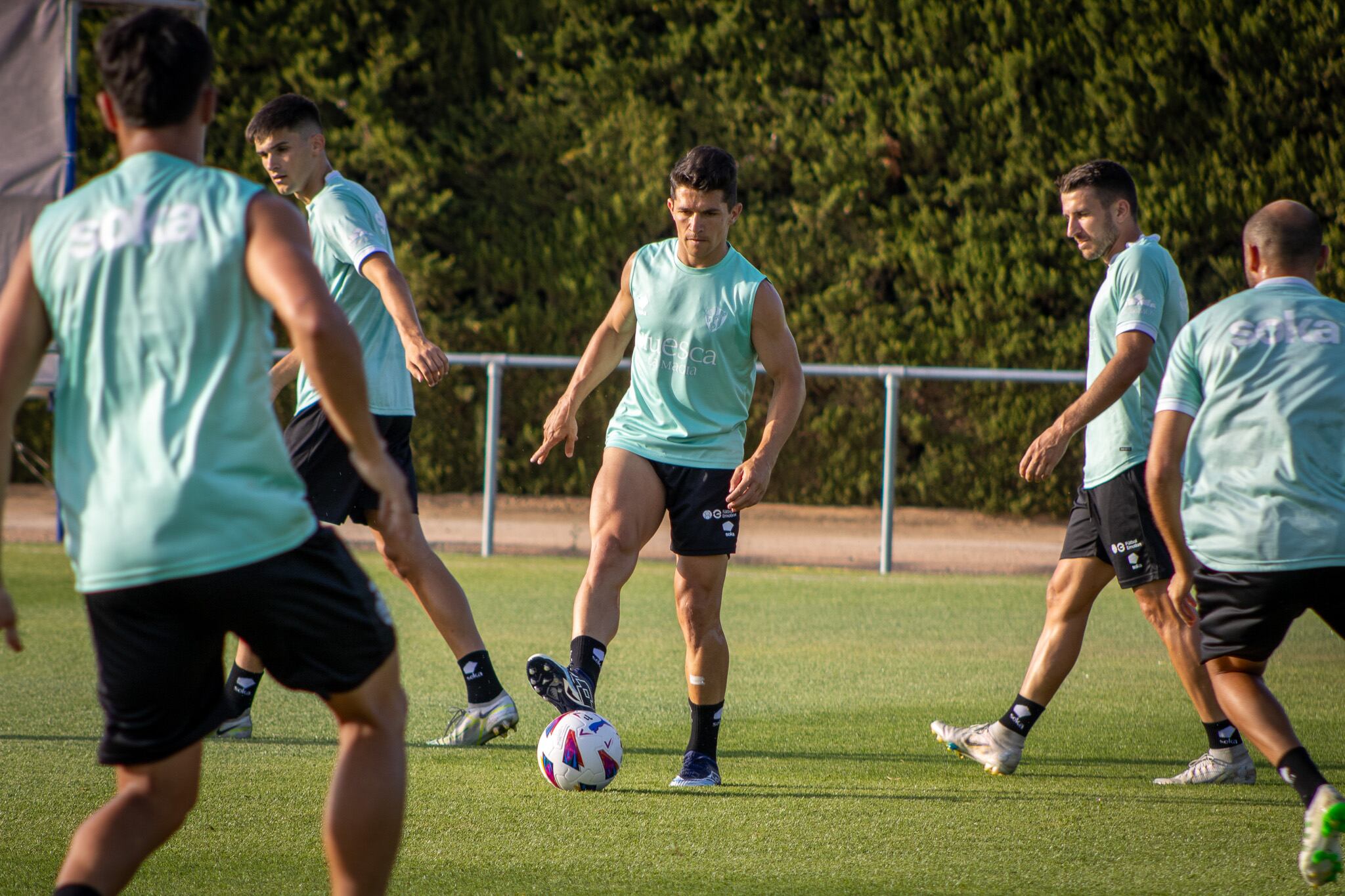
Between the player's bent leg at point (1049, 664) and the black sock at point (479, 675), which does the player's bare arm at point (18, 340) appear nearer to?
the black sock at point (479, 675)

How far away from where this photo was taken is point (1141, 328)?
4.71 m

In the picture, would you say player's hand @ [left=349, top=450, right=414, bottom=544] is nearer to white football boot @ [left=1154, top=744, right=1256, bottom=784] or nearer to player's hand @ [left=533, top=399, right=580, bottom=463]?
player's hand @ [left=533, top=399, right=580, bottom=463]

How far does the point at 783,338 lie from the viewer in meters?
4.84

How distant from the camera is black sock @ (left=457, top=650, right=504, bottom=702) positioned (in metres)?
5.19

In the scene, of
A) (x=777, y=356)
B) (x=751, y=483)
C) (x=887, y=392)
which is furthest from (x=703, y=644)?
(x=887, y=392)

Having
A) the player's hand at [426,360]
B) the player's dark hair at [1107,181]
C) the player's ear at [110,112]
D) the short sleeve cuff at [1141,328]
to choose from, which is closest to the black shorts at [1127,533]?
the short sleeve cuff at [1141,328]

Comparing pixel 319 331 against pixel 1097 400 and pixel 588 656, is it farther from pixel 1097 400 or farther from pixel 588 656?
pixel 1097 400

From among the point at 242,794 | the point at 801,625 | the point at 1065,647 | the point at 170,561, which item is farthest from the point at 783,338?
the point at 801,625

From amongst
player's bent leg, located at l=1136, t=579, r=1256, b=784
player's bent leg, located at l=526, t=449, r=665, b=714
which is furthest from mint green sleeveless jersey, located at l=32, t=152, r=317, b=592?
player's bent leg, located at l=1136, t=579, r=1256, b=784

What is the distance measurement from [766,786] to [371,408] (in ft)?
6.59

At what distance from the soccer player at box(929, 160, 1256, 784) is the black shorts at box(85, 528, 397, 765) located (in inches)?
112

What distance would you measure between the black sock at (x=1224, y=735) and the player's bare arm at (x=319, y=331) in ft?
11.6

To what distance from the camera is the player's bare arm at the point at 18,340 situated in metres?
2.47

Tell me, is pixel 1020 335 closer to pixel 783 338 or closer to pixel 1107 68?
pixel 1107 68
